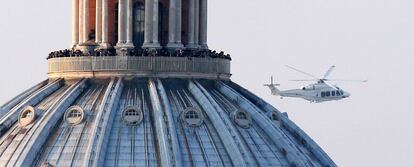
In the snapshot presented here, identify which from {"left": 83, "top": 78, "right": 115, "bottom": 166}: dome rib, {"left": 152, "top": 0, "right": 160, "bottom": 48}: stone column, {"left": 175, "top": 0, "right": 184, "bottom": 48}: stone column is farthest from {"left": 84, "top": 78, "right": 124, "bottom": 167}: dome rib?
{"left": 175, "top": 0, "right": 184, "bottom": 48}: stone column

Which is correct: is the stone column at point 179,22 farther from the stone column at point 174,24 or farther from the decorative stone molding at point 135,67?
the decorative stone molding at point 135,67

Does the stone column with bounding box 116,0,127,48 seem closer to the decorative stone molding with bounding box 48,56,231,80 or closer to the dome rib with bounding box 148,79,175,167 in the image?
the decorative stone molding with bounding box 48,56,231,80

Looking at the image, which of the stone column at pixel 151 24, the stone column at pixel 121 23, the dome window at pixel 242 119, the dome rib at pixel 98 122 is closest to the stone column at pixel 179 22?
the stone column at pixel 151 24

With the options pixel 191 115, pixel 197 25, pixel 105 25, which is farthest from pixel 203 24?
pixel 191 115

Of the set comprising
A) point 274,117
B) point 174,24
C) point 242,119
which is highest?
point 174,24

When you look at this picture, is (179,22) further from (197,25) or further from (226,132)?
(226,132)
